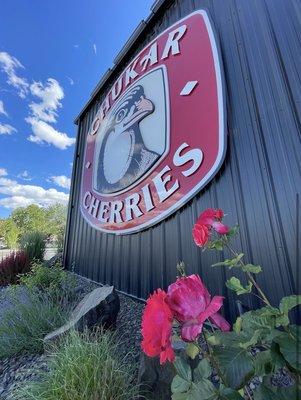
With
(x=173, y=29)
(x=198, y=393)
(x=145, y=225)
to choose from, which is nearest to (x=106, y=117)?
(x=173, y=29)

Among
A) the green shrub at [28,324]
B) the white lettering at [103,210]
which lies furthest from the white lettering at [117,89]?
the green shrub at [28,324]

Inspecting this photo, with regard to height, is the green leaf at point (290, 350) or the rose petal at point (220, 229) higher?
the rose petal at point (220, 229)

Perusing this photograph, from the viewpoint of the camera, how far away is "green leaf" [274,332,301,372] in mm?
580

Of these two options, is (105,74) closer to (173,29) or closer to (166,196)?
(173,29)

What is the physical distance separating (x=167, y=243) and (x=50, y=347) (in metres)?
1.47

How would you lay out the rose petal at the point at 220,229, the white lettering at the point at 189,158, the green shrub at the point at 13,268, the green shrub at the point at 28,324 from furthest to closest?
the green shrub at the point at 13,268 → the white lettering at the point at 189,158 → the green shrub at the point at 28,324 → the rose petal at the point at 220,229

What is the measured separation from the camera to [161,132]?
9.94 ft

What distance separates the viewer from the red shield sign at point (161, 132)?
248 centimetres

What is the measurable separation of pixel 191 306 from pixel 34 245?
6.77 meters

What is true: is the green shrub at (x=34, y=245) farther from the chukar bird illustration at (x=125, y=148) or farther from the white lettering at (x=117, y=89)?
the white lettering at (x=117, y=89)

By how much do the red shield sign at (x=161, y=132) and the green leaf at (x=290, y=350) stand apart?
5.84 ft

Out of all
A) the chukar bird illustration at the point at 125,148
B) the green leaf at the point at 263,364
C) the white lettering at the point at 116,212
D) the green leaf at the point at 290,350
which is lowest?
the green leaf at the point at 263,364

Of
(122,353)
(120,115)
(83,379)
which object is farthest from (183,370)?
(120,115)

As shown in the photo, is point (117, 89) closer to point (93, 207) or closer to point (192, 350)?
point (93, 207)
